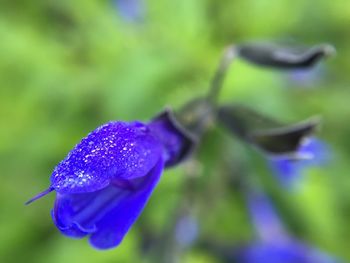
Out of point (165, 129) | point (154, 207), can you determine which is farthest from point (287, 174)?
point (165, 129)

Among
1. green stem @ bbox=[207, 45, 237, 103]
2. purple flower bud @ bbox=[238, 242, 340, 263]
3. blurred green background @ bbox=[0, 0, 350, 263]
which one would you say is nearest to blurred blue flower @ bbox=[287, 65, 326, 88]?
blurred green background @ bbox=[0, 0, 350, 263]

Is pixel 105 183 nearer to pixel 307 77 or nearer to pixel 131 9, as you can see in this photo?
pixel 307 77

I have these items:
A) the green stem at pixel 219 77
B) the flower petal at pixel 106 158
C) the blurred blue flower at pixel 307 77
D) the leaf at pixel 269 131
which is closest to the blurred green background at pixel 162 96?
the blurred blue flower at pixel 307 77

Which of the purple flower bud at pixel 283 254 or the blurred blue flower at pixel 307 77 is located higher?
→ the blurred blue flower at pixel 307 77

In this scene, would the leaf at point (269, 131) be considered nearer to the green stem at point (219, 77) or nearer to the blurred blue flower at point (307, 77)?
the green stem at point (219, 77)

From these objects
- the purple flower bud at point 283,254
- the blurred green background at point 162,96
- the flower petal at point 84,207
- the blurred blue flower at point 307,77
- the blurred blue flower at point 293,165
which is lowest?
the purple flower bud at point 283,254

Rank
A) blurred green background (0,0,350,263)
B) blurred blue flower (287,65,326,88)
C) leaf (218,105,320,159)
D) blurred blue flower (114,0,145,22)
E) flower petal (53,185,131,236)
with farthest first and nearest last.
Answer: blurred blue flower (114,0,145,22)
blurred blue flower (287,65,326,88)
blurred green background (0,0,350,263)
leaf (218,105,320,159)
flower petal (53,185,131,236)

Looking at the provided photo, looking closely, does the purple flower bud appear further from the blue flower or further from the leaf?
the blue flower

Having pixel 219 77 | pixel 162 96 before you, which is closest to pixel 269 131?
pixel 219 77
